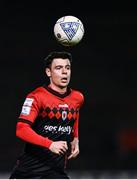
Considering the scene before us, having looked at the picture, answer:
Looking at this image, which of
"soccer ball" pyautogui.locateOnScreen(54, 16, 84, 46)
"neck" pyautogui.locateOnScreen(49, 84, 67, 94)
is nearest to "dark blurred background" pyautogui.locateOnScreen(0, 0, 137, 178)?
"soccer ball" pyautogui.locateOnScreen(54, 16, 84, 46)

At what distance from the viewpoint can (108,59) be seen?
15242mm

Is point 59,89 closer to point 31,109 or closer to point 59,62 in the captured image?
point 59,62

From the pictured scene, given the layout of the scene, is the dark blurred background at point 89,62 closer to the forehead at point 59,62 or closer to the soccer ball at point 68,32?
the soccer ball at point 68,32

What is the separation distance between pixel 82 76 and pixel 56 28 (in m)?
6.61

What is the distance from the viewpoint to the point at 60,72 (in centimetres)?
818

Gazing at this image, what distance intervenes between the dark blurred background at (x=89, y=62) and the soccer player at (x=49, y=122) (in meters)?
6.58

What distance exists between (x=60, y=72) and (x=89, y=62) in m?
7.10

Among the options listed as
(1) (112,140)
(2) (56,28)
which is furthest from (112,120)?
(2) (56,28)

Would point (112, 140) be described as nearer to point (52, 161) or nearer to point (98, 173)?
point (98, 173)

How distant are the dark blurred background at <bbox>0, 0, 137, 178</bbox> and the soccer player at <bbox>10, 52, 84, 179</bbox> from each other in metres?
6.58

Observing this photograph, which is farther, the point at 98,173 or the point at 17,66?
the point at 17,66

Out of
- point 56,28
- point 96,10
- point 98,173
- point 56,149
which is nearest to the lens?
point 56,149

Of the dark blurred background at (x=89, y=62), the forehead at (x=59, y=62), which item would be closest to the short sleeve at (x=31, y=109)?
the forehead at (x=59, y=62)

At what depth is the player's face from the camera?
8164 millimetres
